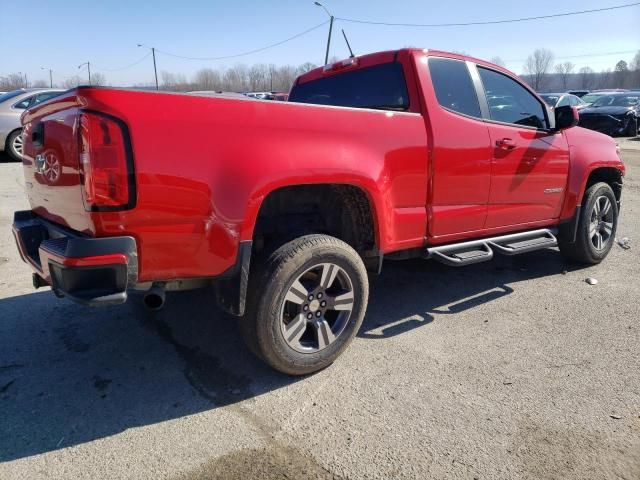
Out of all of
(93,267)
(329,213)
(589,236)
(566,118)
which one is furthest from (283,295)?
(589,236)

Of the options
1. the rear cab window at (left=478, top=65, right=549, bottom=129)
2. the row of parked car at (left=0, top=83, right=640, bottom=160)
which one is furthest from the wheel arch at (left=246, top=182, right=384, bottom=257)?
the row of parked car at (left=0, top=83, right=640, bottom=160)

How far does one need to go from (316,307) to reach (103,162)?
4.92 feet

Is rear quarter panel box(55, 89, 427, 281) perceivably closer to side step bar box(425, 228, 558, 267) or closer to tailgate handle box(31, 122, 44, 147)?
tailgate handle box(31, 122, 44, 147)

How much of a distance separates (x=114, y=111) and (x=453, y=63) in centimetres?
275

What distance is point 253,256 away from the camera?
3.03 m

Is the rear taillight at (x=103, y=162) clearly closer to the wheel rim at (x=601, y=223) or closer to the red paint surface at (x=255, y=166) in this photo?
the red paint surface at (x=255, y=166)

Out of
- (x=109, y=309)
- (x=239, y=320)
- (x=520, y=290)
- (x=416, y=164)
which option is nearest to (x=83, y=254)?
(x=239, y=320)

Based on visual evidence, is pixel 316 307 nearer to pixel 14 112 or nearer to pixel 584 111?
pixel 14 112

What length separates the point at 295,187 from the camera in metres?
3.07

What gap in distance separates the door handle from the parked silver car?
10.4 m

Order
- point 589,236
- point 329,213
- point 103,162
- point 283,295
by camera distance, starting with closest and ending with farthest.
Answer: point 103,162, point 283,295, point 329,213, point 589,236

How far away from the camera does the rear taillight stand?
7.23 ft

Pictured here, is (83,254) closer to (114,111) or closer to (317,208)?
(114,111)

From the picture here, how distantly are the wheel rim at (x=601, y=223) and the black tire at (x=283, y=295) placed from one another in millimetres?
3424
